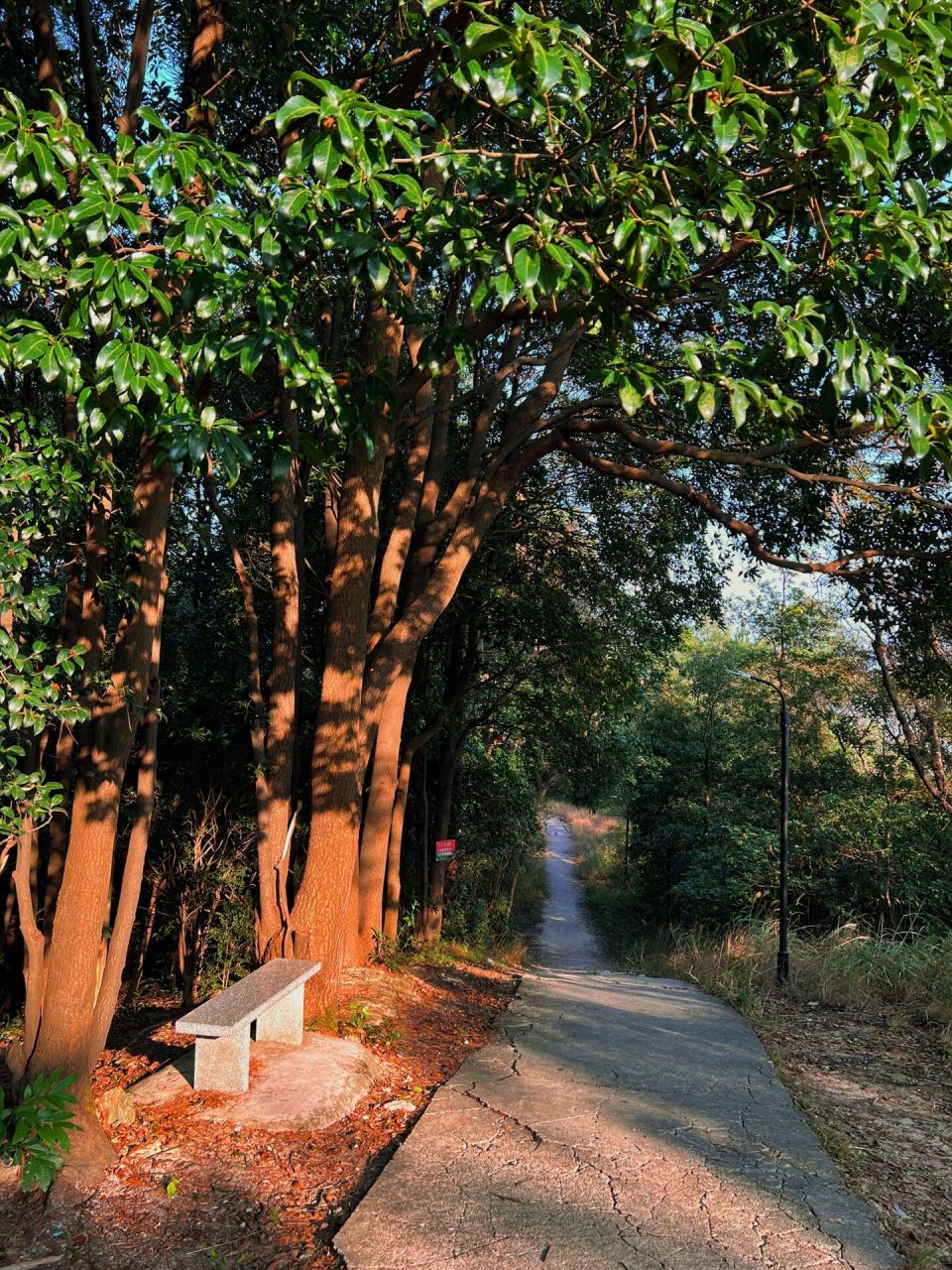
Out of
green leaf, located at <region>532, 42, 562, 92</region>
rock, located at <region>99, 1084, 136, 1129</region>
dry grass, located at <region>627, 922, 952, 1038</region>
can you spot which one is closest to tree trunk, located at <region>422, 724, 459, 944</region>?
dry grass, located at <region>627, 922, 952, 1038</region>

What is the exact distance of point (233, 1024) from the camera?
495 centimetres

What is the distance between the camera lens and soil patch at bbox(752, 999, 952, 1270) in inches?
192

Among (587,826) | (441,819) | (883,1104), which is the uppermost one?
(441,819)

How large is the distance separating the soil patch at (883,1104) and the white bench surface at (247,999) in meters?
3.34

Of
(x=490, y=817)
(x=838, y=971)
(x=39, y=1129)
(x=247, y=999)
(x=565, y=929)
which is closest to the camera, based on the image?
(x=39, y=1129)

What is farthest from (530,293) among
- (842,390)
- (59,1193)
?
(59,1193)

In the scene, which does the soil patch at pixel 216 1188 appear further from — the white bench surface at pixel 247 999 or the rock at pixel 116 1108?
the white bench surface at pixel 247 999

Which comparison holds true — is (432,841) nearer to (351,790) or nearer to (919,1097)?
(351,790)

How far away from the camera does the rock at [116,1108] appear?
4.79 m

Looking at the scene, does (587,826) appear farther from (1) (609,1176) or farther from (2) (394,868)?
(1) (609,1176)

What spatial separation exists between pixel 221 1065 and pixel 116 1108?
1.88ft

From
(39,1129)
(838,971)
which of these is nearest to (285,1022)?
(39,1129)

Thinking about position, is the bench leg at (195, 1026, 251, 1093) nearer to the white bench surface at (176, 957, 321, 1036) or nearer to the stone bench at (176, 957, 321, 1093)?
the stone bench at (176, 957, 321, 1093)

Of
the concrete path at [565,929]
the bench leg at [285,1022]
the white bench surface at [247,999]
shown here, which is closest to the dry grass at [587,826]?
the concrete path at [565,929]
